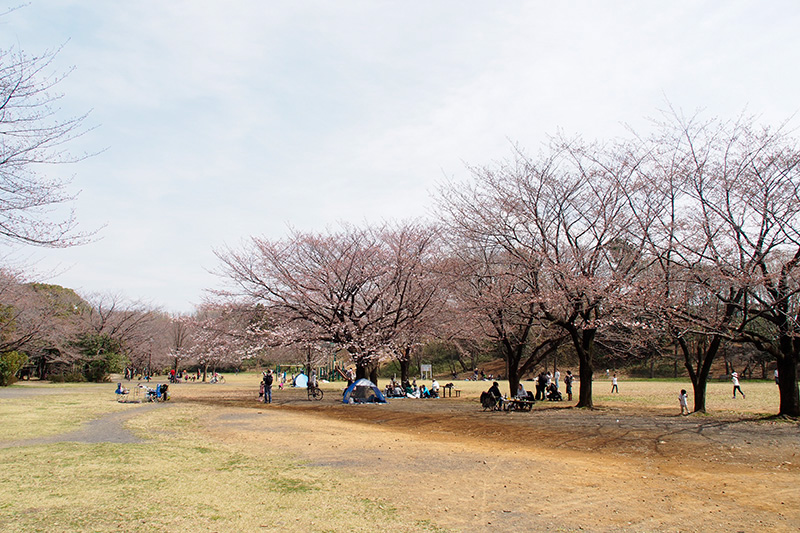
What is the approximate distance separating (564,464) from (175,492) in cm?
703

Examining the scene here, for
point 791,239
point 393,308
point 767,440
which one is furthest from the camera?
point 393,308

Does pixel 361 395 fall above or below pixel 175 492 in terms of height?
below

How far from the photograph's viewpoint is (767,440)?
11945 mm

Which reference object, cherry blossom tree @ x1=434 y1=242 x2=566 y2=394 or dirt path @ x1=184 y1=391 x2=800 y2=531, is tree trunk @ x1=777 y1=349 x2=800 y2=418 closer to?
dirt path @ x1=184 y1=391 x2=800 y2=531

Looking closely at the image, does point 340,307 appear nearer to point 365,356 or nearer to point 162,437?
point 365,356

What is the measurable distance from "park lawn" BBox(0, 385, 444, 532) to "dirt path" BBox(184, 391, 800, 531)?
0.81m

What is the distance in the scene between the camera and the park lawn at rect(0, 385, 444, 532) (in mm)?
5875

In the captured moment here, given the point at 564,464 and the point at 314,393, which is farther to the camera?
the point at 314,393

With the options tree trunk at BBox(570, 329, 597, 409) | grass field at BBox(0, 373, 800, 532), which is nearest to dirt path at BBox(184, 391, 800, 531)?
grass field at BBox(0, 373, 800, 532)

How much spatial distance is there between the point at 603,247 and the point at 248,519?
1649 centimetres

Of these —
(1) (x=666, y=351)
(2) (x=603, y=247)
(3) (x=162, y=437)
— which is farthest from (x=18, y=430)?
Result: (1) (x=666, y=351)

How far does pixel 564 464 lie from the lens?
1023cm

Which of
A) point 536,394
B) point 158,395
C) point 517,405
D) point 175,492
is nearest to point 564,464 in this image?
point 175,492

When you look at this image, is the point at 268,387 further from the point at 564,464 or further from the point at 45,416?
the point at 564,464
